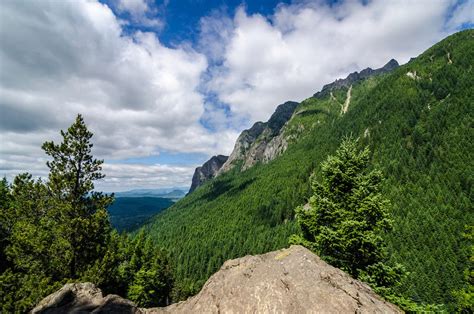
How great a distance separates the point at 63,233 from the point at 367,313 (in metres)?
22.1

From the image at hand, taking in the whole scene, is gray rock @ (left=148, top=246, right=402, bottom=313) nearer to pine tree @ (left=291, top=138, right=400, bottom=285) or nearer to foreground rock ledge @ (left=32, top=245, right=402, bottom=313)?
foreground rock ledge @ (left=32, top=245, right=402, bottom=313)

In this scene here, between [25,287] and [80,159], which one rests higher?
[80,159]

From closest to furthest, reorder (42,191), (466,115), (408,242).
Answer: (42,191), (408,242), (466,115)

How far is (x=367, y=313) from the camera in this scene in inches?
344

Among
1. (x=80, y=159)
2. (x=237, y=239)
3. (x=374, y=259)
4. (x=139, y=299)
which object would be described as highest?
(x=80, y=159)

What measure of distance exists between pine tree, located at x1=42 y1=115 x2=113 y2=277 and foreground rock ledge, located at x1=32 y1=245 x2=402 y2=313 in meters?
10.6

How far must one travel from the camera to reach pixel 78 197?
73.7 ft

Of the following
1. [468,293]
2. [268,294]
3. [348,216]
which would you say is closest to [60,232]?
[268,294]

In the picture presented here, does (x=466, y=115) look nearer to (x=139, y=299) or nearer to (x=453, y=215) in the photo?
(x=453, y=215)

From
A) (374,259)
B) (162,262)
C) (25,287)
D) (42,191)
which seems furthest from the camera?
(162,262)

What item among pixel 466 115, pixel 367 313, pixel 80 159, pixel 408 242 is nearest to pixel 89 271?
pixel 80 159

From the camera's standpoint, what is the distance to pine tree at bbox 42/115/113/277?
70.9ft

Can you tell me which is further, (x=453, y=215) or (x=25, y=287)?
(x=453, y=215)

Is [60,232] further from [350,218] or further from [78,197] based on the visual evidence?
[350,218]
